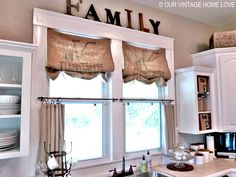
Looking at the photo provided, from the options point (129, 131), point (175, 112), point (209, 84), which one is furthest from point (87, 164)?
point (209, 84)

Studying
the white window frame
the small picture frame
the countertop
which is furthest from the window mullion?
the small picture frame

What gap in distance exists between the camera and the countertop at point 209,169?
214 centimetres

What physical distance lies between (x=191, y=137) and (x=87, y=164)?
155 cm

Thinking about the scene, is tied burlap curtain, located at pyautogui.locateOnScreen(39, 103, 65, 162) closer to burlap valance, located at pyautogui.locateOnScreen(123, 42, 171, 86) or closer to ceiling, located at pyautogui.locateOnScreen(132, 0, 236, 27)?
burlap valance, located at pyautogui.locateOnScreen(123, 42, 171, 86)

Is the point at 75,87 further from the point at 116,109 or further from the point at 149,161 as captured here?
the point at 149,161

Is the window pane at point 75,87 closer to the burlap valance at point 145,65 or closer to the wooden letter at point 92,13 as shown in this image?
the burlap valance at point 145,65

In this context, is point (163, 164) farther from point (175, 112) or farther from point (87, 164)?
point (87, 164)

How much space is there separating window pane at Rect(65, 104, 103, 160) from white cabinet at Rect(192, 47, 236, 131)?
5.20ft

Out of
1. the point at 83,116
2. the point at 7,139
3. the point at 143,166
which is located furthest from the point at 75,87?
the point at 143,166

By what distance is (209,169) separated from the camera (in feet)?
7.55

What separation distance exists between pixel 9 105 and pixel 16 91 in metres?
0.12

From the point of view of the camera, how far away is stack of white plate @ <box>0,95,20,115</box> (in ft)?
5.04

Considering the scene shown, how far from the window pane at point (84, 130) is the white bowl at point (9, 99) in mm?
542

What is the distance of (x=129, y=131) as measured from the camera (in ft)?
7.90
